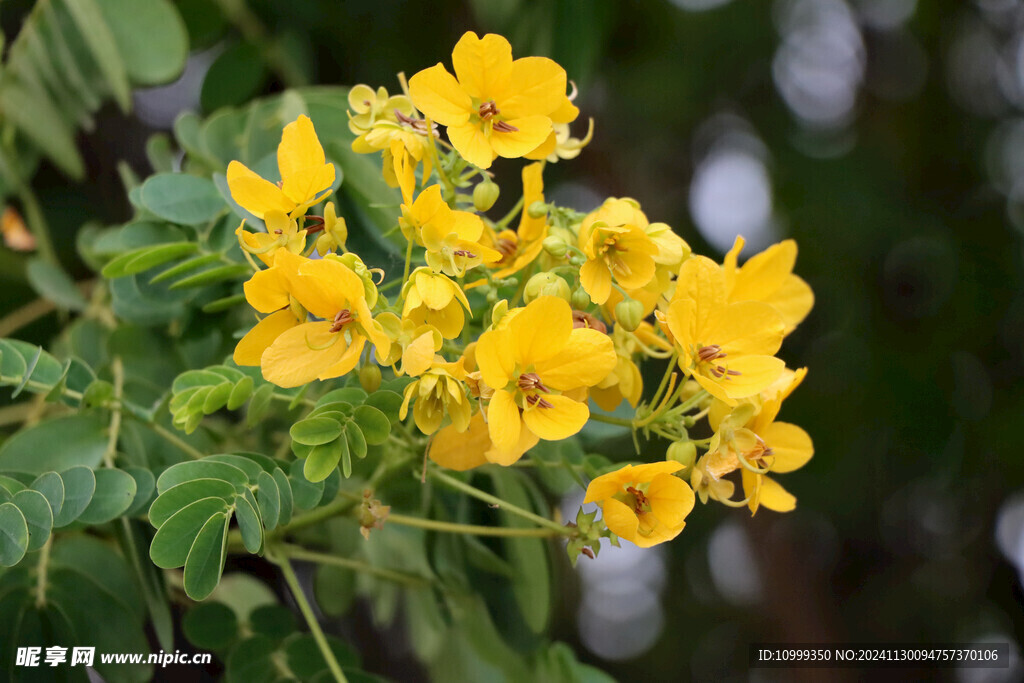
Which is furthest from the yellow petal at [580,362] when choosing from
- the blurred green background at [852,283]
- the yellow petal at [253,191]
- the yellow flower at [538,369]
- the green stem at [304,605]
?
the blurred green background at [852,283]

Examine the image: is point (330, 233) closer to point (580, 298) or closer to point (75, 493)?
point (580, 298)

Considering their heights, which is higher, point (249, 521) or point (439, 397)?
point (439, 397)

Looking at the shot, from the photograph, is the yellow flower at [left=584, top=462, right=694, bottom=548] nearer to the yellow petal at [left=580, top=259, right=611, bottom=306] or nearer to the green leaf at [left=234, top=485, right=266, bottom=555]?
the yellow petal at [left=580, top=259, right=611, bottom=306]

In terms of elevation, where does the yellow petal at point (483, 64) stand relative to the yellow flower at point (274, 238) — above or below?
above

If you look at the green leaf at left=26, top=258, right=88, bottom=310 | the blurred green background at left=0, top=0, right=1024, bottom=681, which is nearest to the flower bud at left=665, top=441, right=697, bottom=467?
the green leaf at left=26, top=258, right=88, bottom=310

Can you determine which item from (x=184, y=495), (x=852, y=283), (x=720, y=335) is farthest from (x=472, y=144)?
(x=852, y=283)

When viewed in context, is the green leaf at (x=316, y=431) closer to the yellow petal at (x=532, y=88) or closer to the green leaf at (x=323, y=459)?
the green leaf at (x=323, y=459)
